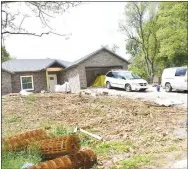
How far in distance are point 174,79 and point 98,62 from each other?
677mm

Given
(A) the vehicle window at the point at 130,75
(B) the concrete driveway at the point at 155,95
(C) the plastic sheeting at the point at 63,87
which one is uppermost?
(A) the vehicle window at the point at 130,75

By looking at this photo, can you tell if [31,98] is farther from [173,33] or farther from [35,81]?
[173,33]

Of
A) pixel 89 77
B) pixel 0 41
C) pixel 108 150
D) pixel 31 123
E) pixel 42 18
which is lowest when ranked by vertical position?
pixel 108 150

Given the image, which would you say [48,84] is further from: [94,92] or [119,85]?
[119,85]

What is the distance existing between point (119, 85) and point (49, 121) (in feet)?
2.12

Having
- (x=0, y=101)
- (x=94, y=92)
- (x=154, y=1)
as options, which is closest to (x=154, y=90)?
(x=94, y=92)

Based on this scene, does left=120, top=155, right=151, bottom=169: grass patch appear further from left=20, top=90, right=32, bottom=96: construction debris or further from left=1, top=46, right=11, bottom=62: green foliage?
left=1, top=46, right=11, bottom=62: green foliage

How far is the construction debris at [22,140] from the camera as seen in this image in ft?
8.89

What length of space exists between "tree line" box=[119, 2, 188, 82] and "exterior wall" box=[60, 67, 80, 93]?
1.42 feet

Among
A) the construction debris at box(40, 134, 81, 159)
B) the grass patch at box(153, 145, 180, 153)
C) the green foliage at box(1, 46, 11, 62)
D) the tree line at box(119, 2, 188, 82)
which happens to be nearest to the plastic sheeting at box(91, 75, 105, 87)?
the tree line at box(119, 2, 188, 82)

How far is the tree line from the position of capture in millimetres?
2689

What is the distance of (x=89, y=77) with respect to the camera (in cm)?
257

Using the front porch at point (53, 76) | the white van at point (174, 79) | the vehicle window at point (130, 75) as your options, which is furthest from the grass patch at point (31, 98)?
the white van at point (174, 79)

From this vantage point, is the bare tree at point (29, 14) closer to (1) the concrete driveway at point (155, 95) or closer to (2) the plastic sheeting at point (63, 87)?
(2) the plastic sheeting at point (63, 87)
